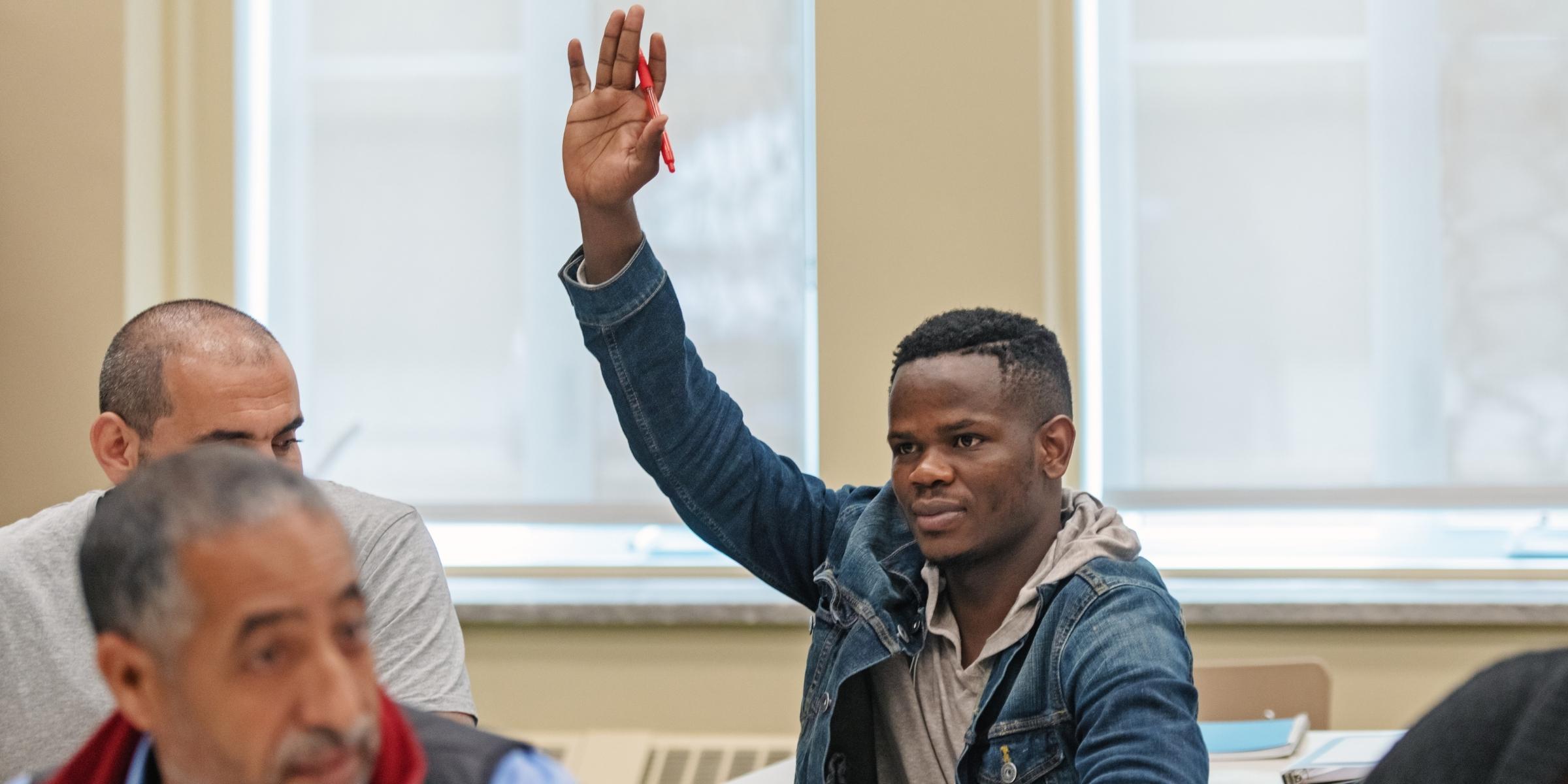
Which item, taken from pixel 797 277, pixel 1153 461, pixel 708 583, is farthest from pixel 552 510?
pixel 1153 461

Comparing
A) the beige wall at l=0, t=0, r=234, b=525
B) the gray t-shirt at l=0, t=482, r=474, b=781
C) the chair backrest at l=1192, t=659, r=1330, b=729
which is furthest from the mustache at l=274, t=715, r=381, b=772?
the beige wall at l=0, t=0, r=234, b=525

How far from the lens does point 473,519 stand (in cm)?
329

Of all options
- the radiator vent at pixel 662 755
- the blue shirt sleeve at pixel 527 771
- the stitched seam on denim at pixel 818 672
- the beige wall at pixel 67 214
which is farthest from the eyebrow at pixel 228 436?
the beige wall at pixel 67 214

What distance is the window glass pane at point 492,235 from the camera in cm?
322

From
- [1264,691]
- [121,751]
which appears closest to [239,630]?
[121,751]

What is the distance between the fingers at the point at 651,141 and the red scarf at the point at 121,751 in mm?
891

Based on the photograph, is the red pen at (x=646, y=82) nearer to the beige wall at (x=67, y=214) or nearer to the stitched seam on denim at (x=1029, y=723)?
the stitched seam on denim at (x=1029, y=723)

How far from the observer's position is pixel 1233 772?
1951 mm

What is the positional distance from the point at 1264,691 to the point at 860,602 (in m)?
1.01

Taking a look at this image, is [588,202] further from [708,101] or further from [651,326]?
[708,101]

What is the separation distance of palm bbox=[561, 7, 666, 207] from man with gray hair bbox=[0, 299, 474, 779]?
0.42 meters

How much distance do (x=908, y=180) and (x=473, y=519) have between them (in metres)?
1.27

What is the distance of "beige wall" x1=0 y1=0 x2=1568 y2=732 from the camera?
3.02 m

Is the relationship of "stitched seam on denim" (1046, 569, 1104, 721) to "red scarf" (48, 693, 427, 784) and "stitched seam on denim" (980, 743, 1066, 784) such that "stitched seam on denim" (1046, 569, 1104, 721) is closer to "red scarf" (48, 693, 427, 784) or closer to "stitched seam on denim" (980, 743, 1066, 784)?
"stitched seam on denim" (980, 743, 1066, 784)
